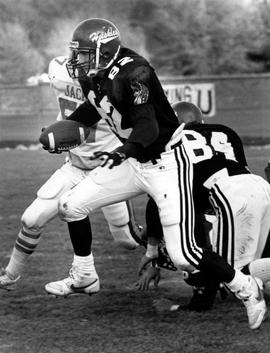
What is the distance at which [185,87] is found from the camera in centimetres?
1498

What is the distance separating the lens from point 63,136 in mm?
4395

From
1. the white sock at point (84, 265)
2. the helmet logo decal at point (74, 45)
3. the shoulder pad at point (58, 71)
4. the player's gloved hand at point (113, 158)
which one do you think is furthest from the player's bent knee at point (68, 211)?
the shoulder pad at point (58, 71)

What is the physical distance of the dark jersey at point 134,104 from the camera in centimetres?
379

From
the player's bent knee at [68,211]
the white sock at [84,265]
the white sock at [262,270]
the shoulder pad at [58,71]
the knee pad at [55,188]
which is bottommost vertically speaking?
the white sock at [84,265]

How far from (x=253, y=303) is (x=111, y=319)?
2.44 ft

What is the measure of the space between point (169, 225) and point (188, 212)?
116mm

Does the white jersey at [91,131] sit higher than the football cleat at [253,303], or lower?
higher

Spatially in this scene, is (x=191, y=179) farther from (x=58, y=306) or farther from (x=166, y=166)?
(x=58, y=306)

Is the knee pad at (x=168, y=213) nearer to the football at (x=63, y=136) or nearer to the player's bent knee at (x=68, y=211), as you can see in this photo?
the player's bent knee at (x=68, y=211)

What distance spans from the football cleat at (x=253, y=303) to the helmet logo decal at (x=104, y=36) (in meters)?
1.43

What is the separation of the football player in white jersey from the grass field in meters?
0.15

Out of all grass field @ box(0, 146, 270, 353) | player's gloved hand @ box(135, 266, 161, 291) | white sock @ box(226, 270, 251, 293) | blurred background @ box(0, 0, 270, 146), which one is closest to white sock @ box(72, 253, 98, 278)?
grass field @ box(0, 146, 270, 353)

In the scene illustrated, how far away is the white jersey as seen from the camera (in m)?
4.96

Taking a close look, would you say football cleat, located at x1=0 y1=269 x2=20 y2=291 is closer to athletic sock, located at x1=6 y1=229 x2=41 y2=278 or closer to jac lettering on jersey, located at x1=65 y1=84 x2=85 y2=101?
athletic sock, located at x1=6 y1=229 x2=41 y2=278
